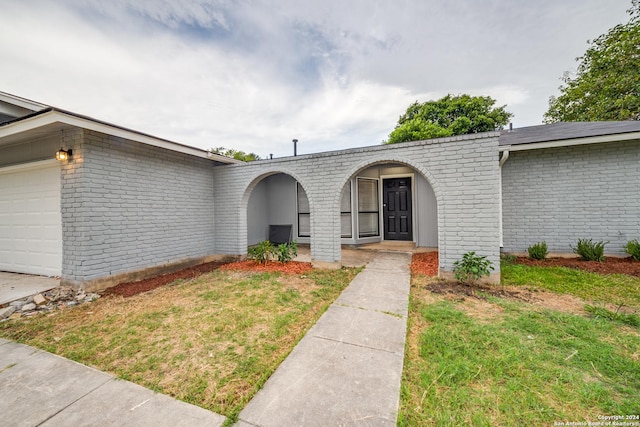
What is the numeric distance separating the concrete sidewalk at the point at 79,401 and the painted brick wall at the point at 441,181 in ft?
12.6

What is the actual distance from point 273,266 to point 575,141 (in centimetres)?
729

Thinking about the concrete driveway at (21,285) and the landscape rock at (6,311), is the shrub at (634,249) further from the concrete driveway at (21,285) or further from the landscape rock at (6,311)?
the concrete driveway at (21,285)

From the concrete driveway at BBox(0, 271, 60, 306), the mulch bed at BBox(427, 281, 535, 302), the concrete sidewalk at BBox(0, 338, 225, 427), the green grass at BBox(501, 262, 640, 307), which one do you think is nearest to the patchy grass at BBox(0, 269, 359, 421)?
the concrete sidewalk at BBox(0, 338, 225, 427)

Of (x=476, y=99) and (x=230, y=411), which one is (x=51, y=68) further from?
(x=476, y=99)

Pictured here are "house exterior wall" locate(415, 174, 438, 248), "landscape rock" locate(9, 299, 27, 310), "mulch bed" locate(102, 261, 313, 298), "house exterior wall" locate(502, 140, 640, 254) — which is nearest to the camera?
"landscape rock" locate(9, 299, 27, 310)

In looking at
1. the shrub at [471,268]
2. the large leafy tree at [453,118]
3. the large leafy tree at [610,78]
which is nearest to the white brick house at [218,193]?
the shrub at [471,268]

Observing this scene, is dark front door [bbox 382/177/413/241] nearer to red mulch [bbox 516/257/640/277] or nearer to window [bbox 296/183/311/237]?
window [bbox 296/183/311/237]

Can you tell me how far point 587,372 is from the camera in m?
1.87

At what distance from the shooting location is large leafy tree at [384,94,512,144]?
1684 centimetres

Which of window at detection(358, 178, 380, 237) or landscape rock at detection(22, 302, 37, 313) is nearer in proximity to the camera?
landscape rock at detection(22, 302, 37, 313)

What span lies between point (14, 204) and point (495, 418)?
8.66 meters

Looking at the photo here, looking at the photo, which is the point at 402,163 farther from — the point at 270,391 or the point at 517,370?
the point at 270,391

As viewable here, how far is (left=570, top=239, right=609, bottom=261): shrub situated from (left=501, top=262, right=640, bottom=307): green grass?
3.14 ft

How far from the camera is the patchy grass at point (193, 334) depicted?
1.85 metres
